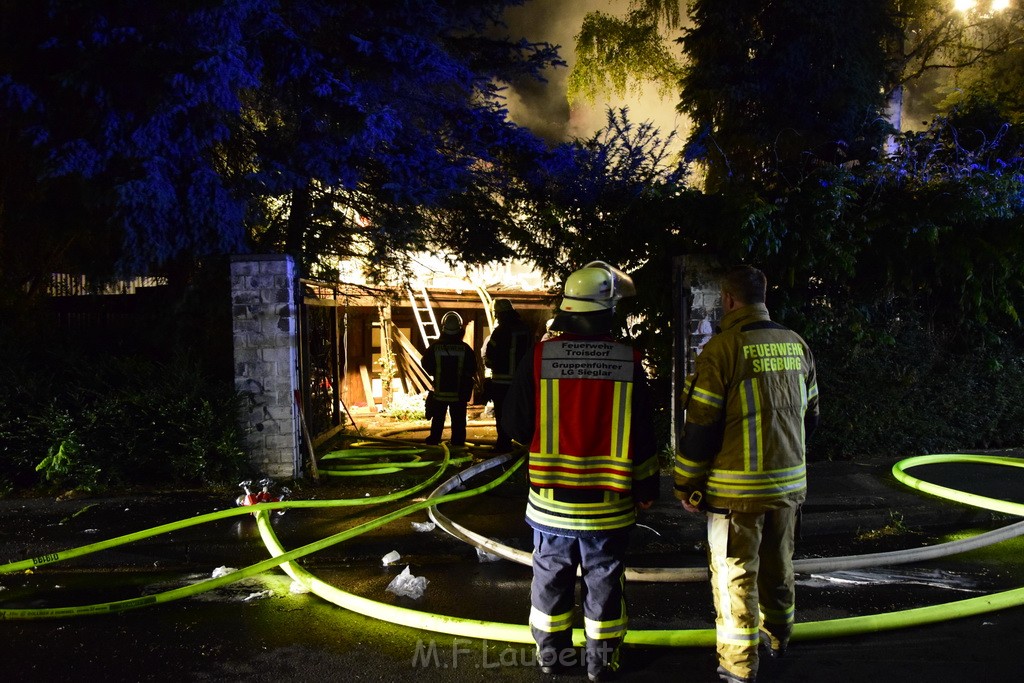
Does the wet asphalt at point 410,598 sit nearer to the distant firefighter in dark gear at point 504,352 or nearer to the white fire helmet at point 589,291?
the white fire helmet at point 589,291

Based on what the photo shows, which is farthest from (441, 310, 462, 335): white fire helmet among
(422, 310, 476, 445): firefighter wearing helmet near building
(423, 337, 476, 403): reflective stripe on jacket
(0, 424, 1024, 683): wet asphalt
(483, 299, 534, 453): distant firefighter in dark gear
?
(0, 424, 1024, 683): wet asphalt

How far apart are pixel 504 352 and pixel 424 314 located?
228 inches

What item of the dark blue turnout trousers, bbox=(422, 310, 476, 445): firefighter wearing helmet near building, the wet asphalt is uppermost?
bbox=(422, 310, 476, 445): firefighter wearing helmet near building

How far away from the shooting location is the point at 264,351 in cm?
661

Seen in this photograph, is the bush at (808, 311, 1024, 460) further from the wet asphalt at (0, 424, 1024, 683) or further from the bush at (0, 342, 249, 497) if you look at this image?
the bush at (0, 342, 249, 497)

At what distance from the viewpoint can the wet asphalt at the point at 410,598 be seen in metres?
3.27

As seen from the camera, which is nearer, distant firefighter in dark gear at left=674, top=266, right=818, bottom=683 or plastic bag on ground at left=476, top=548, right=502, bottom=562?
distant firefighter in dark gear at left=674, top=266, right=818, bottom=683

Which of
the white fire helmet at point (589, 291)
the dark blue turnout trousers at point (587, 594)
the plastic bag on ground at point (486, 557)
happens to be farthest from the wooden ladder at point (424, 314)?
the dark blue turnout trousers at point (587, 594)

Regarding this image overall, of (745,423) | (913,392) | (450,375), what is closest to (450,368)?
(450,375)

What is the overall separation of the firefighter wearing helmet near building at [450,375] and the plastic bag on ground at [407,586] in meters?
4.31

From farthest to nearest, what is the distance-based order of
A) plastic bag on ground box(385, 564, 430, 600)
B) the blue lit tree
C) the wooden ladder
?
the wooden ladder → the blue lit tree → plastic bag on ground box(385, 564, 430, 600)

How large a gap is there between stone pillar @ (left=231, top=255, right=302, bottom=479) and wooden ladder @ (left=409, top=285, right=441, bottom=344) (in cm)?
542

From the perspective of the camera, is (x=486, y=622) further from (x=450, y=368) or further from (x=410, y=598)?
(x=450, y=368)

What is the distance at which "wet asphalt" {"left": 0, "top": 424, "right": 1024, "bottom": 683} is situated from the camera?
10.7 ft
